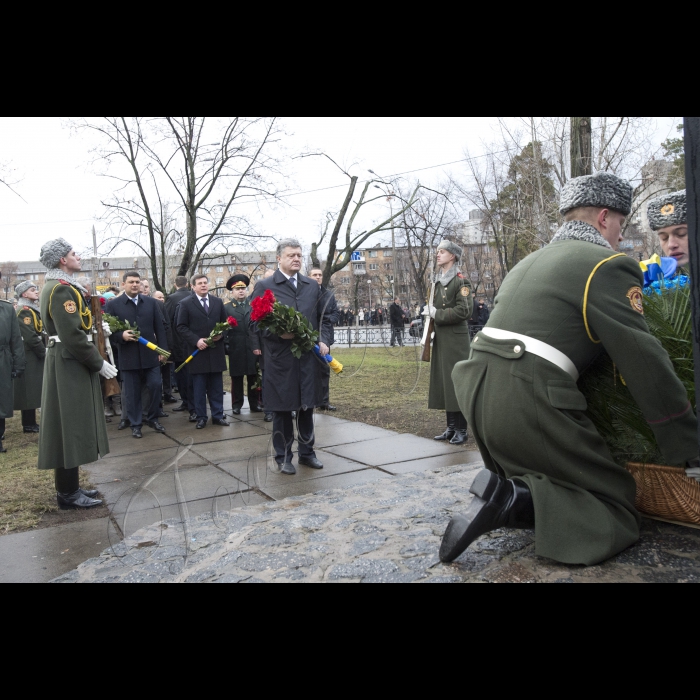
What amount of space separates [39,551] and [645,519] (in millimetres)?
3604

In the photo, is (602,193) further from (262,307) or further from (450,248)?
(450,248)

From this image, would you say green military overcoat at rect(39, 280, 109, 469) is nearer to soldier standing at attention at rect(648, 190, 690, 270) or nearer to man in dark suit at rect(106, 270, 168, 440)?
man in dark suit at rect(106, 270, 168, 440)

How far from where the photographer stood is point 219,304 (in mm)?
9734

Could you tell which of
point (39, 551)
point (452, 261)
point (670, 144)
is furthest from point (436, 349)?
point (670, 144)

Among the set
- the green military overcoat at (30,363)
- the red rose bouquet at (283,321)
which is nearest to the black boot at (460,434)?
the red rose bouquet at (283,321)

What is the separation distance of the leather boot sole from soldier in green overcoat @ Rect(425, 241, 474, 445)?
12.9ft

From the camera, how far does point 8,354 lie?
8273mm

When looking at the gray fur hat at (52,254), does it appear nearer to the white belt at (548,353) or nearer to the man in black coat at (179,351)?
the white belt at (548,353)

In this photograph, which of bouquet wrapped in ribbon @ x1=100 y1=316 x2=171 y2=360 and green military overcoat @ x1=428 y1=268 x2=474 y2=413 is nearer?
green military overcoat @ x1=428 y1=268 x2=474 y2=413

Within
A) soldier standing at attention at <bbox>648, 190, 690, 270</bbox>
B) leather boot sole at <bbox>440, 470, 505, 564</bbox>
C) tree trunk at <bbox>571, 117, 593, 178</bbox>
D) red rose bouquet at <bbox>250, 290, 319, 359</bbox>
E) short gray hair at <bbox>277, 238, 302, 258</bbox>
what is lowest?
leather boot sole at <bbox>440, 470, 505, 564</bbox>

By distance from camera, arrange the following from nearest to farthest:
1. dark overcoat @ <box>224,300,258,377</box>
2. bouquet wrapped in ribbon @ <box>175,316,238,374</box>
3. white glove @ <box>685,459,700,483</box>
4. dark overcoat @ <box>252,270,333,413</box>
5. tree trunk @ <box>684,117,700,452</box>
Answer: tree trunk @ <box>684,117,700,452</box>
white glove @ <box>685,459,700,483</box>
dark overcoat @ <box>252,270,333,413</box>
bouquet wrapped in ribbon @ <box>175,316,238,374</box>
dark overcoat @ <box>224,300,258,377</box>

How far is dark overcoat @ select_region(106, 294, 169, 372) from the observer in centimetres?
871


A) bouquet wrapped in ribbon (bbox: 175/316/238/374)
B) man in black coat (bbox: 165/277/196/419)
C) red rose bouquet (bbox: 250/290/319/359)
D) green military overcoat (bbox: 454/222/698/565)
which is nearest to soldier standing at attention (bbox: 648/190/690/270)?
green military overcoat (bbox: 454/222/698/565)

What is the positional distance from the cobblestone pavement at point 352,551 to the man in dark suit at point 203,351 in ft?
15.3
